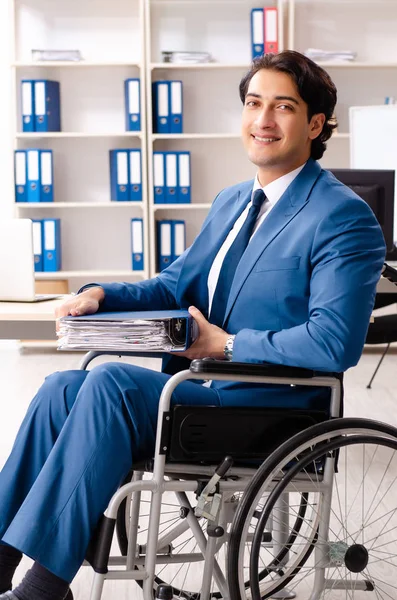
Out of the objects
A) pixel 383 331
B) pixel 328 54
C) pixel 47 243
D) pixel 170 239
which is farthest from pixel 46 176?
pixel 383 331

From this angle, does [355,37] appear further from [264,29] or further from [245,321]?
[245,321]

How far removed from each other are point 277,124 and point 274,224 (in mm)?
217

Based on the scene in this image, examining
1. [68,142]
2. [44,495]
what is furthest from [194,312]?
[68,142]

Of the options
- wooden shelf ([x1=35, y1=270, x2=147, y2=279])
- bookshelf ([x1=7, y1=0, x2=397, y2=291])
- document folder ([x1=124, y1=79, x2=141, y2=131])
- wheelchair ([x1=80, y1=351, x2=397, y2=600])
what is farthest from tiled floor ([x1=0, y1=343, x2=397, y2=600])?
wheelchair ([x1=80, y1=351, x2=397, y2=600])

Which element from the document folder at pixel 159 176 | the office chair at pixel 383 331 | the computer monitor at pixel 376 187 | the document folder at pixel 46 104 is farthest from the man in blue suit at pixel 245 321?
the document folder at pixel 46 104

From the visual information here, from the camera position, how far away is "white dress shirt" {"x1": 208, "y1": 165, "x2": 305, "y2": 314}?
1947 millimetres

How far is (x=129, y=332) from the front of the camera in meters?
1.75

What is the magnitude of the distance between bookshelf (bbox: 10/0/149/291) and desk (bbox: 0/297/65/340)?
3.37m

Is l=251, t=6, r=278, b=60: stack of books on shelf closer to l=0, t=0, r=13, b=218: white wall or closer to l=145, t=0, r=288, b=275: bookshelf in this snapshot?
l=145, t=0, r=288, b=275: bookshelf

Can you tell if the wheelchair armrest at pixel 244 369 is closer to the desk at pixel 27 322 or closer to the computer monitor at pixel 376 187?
the desk at pixel 27 322

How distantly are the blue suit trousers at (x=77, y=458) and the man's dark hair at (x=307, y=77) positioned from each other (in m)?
0.65

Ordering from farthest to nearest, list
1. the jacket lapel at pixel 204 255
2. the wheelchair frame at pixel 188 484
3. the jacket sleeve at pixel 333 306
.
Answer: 1. the jacket lapel at pixel 204 255
2. the jacket sleeve at pixel 333 306
3. the wheelchair frame at pixel 188 484

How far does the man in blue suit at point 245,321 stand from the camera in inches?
62.6

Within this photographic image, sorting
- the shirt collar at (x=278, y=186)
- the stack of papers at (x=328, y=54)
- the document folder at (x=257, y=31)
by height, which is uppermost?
the document folder at (x=257, y=31)
